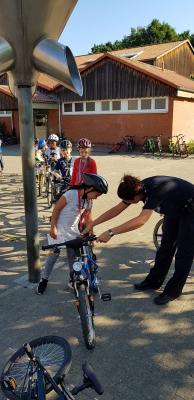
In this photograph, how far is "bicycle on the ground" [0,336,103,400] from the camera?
2.24 metres

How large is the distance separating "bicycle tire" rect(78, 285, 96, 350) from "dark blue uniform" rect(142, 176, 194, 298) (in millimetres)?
1077

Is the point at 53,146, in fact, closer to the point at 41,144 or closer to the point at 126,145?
the point at 41,144

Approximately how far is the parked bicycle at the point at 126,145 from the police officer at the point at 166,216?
17460 mm

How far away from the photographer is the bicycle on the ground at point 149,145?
20344 millimetres

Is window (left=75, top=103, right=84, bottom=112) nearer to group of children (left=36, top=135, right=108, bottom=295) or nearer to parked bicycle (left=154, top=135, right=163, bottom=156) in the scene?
parked bicycle (left=154, top=135, right=163, bottom=156)

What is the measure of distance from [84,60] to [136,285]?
30.3 m

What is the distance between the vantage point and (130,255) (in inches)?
219

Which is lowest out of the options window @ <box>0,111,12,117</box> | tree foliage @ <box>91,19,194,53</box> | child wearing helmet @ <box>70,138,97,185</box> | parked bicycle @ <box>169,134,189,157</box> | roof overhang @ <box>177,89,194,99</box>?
parked bicycle @ <box>169,134,189,157</box>

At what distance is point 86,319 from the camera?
3275 mm

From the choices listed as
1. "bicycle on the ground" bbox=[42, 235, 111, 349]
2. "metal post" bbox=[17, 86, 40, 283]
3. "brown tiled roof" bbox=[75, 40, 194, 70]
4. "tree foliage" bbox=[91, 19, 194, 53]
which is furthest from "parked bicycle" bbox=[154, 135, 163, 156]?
"tree foliage" bbox=[91, 19, 194, 53]

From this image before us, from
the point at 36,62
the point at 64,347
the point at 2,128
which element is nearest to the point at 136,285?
the point at 64,347

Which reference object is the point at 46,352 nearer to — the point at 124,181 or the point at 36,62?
the point at 124,181

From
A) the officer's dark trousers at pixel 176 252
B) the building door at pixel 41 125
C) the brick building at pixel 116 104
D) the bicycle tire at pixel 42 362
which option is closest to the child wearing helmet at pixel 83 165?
the officer's dark trousers at pixel 176 252

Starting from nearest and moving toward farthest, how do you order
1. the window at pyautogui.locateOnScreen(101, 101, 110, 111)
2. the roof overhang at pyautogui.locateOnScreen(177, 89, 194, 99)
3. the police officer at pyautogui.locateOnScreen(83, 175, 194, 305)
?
the police officer at pyautogui.locateOnScreen(83, 175, 194, 305)
the roof overhang at pyautogui.locateOnScreen(177, 89, 194, 99)
the window at pyautogui.locateOnScreen(101, 101, 110, 111)
